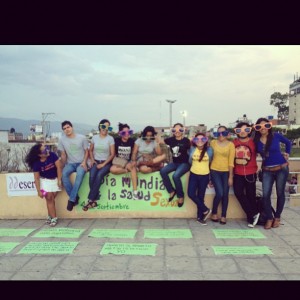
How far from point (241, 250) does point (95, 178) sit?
3021 millimetres

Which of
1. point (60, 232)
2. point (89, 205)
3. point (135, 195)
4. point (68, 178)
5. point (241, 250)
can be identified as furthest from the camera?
point (135, 195)

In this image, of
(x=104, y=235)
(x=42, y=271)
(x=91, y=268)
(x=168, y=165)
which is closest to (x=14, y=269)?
(x=42, y=271)

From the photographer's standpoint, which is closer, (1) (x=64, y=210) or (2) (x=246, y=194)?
(2) (x=246, y=194)

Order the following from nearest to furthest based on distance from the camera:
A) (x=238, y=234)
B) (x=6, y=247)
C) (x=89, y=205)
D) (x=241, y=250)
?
(x=241, y=250)
(x=6, y=247)
(x=238, y=234)
(x=89, y=205)

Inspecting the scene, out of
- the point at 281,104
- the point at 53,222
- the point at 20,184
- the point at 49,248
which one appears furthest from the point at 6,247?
the point at 281,104

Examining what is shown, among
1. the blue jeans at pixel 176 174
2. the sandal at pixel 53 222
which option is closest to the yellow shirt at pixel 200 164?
the blue jeans at pixel 176 174

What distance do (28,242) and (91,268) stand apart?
158 cm

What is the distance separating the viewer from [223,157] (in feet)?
18.5

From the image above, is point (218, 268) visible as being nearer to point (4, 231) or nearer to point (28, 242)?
point (28, 242)

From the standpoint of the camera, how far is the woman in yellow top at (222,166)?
561 cm

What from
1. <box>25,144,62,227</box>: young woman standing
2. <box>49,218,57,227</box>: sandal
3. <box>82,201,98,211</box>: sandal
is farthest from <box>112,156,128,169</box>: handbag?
<box>49,218,57,227</box>: sandal

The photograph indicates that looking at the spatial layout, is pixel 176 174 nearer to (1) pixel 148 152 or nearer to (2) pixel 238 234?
(1) pixel 148 152

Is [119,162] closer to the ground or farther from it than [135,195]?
farther from it

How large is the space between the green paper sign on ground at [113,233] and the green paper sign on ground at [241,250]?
146 centimetres
